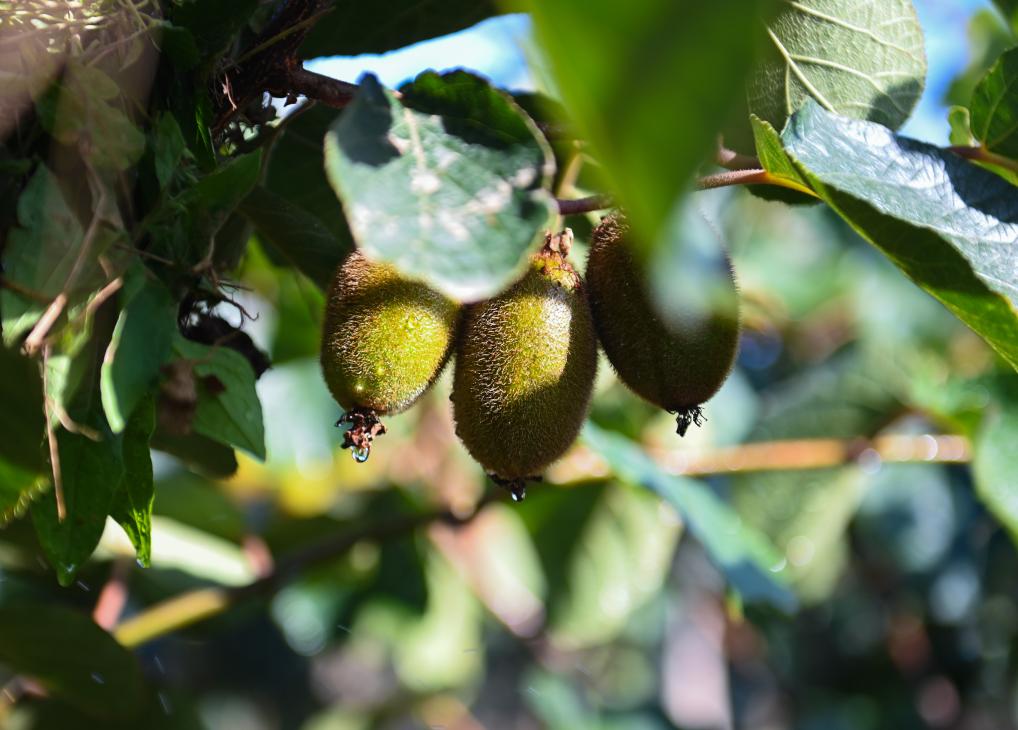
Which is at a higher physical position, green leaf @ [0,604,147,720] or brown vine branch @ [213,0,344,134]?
brown vine branch @ [213,0,344,134]

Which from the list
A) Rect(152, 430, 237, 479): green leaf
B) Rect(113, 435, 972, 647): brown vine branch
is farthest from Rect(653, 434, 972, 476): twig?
Rect(152, 430, 237, 479): green leaf

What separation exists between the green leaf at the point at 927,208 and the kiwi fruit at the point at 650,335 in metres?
0.14

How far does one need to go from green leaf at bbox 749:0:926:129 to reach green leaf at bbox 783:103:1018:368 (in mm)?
121

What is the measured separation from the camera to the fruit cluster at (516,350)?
93cm

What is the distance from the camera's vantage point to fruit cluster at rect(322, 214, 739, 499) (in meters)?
0.93

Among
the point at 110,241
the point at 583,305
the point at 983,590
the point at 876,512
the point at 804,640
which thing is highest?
the point at 110,241

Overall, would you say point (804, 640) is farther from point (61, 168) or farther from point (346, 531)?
point (61, 168)

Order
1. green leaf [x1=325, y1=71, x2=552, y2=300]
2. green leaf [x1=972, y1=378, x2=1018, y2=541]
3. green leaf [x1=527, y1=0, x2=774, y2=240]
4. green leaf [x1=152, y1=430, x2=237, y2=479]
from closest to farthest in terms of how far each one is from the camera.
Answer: green leaf [x1=527, y1=0, x2=774, y2=240]
green leaf [x1=325, y1=71, x2=552, y2=300]
green leaf [x1=152, y1=430, x2=237, y2=479]
green leaf [x1=972, y1=378, x2=1018, y2=541]

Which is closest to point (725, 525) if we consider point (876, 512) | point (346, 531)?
point (346, 531)

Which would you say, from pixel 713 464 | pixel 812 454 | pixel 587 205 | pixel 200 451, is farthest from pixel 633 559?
pixel 587 205

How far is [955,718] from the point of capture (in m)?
2.94

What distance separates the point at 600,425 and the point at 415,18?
42.9 inches

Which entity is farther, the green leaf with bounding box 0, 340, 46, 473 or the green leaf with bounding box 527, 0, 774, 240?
the green leaf with bounding box 0, 340, 46, 473

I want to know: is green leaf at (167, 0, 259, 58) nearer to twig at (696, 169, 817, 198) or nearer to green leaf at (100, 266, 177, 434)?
green leaf at (100, 266, 177, 434)
